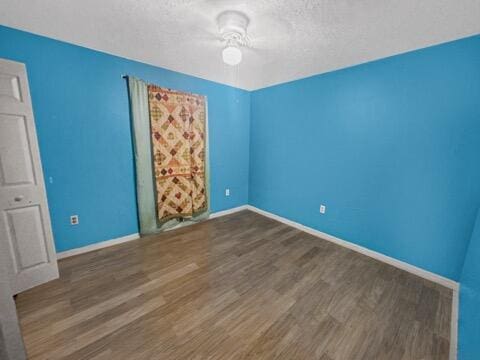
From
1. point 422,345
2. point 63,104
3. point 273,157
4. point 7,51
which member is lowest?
point 422,345

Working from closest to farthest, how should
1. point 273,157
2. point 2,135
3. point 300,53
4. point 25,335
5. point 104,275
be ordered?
point 25,335 < point 2,135 < point 104,275 < point 300,53 < point 273,157

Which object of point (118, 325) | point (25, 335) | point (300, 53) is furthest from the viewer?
point (300, 53)

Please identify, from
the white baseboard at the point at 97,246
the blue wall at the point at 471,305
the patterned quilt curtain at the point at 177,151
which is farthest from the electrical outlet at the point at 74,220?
the blue wall at the point at 471,305

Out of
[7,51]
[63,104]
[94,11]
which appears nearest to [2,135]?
[63,104]

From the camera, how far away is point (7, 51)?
1.81 meters

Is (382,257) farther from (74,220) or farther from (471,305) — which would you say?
(74,220)

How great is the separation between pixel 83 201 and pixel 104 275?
2.96 ft

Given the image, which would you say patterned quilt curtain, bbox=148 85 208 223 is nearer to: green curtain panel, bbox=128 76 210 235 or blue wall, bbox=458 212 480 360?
green curtain panel, bbox=128 76 210 235

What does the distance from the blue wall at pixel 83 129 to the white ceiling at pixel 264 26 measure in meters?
0.16

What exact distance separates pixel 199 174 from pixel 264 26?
2.15 meters

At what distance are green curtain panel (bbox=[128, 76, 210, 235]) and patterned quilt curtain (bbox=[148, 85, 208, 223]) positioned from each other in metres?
0.03

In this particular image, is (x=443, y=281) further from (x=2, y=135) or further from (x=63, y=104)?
(x=63, y=104)

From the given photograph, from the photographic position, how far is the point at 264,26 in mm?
1731

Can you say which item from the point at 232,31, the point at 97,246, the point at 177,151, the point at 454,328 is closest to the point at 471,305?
the point at 454,328
